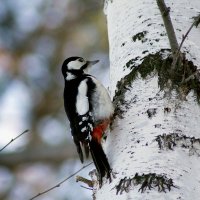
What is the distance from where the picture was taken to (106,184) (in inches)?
84.4

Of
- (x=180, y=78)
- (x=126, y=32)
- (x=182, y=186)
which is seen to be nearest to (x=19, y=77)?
(x=126, y=32)

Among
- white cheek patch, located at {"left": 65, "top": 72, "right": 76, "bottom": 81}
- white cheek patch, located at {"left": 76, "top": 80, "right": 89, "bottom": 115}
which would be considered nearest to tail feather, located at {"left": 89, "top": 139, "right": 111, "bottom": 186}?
white cheek patch, located at {"left": 76, "top": 80, "right": 89, "bottom": 115}

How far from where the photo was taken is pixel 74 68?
3580mm

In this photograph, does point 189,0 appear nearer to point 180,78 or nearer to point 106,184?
point 180,78

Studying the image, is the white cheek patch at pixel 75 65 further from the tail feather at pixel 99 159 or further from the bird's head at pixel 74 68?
the tail feather at pixel 99 159

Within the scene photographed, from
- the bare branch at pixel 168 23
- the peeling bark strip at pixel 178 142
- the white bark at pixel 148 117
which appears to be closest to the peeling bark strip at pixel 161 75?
the white bark at pixel 148 117

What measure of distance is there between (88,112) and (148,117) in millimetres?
743

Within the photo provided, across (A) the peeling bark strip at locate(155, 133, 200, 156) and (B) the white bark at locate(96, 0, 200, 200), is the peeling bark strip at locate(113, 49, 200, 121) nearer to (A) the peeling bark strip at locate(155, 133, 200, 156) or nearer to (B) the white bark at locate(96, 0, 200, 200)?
(B) the white bark at locate(96, 0, 200, 200)

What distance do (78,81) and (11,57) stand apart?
3.41 metres

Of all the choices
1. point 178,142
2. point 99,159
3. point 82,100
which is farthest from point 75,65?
point 178,142

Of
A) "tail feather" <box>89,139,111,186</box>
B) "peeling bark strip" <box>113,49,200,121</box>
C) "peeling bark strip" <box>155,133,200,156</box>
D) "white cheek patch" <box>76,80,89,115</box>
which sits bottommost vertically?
"peeling bark strip" <box>155,133,200,156</box>

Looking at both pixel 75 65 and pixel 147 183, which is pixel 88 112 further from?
pixel 147 183

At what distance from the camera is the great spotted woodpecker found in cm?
262

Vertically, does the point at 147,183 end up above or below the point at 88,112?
below
